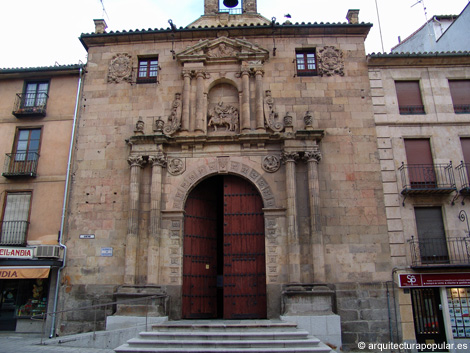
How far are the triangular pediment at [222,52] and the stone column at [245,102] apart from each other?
2.49ft

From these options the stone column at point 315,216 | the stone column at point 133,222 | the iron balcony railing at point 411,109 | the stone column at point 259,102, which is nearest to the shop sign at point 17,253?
the stone column at point 133,222

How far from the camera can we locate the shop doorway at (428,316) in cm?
1254

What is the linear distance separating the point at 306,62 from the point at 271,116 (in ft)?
9.82

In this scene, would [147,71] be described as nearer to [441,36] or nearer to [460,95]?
[460,95]

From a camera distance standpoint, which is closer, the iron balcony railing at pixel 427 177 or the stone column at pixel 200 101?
the iron balcony railing at pixel 427 177

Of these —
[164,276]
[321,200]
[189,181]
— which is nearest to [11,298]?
[164,276]

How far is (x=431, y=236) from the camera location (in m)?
13.4

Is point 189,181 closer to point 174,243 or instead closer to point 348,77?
point 174,243

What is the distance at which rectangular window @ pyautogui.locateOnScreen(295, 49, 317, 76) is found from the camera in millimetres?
15367

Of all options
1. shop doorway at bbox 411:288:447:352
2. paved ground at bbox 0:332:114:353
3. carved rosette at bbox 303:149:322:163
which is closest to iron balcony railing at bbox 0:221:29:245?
paved ground at bbox 0:332:114:353

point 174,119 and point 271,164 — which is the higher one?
point 174,119

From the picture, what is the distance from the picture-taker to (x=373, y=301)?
503 inches

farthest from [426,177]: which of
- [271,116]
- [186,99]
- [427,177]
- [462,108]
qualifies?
[186,99]

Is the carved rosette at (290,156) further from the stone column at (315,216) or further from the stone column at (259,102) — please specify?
the stone column at (259,102)
